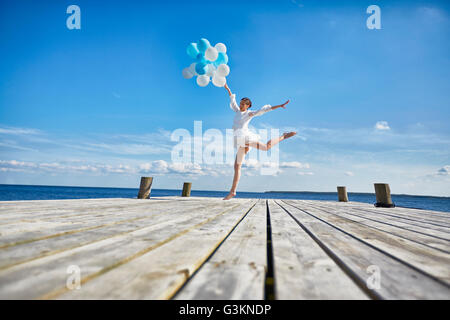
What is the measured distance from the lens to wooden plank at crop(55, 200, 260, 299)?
2.18 ft

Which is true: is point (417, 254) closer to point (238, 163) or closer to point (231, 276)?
point (231, 276)

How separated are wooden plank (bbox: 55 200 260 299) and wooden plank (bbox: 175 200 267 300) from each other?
4 cm

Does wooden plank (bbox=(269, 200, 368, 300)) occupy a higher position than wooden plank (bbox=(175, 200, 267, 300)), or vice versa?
wooden plank (bbox=(175, 200, 267, 300))

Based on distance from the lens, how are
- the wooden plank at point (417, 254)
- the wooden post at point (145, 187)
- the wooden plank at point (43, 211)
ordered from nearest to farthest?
the wooden plank at point (417, 254) < the wooden plank at point (43, 211) < the wooden post at point (145, 187)

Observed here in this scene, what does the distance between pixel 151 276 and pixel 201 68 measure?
5.32 metres

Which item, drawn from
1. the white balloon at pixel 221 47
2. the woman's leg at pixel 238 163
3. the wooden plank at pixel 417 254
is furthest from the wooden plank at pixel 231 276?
the white balloon at pixel 221 47

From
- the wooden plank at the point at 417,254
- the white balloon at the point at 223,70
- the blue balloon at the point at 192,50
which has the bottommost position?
the wooden plank at the point at 417,254

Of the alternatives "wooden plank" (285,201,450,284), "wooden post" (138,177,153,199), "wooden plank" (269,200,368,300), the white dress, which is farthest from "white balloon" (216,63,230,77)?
"wooden plank" (269,200,368,300)

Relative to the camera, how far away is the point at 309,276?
84 centimetres

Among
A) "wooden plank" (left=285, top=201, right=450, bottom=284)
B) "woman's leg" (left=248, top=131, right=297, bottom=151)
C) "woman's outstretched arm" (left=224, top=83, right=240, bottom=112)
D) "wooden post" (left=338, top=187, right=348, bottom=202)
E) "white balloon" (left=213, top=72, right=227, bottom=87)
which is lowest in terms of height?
"wooden post" (left=338, top=187, right=348, bottom=202)

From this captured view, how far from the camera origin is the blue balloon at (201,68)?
18.0ft

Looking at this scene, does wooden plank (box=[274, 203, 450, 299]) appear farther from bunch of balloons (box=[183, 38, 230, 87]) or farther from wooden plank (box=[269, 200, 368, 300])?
bunch of balloons (box=[183, 38, 230, 87])

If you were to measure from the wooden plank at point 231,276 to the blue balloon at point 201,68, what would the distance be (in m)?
4.97

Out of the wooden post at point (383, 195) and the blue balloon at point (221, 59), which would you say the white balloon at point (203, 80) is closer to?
the blue balloon at point (221, 59)
